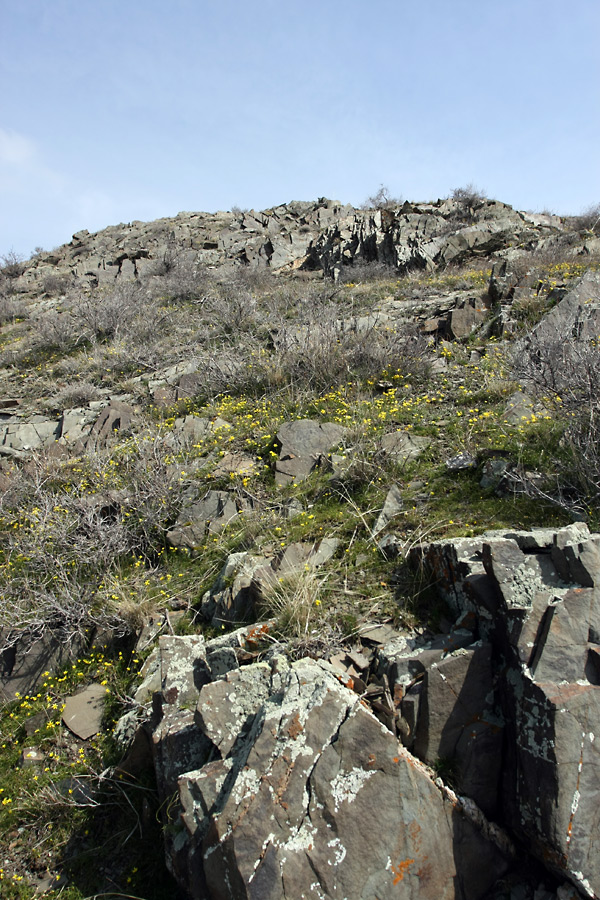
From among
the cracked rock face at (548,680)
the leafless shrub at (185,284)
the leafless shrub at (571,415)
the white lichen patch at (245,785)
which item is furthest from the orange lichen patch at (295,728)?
the leafless shrub at (185,284)

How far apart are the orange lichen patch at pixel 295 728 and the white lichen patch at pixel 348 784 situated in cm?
22

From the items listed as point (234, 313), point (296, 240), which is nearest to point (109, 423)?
point (234, 313)

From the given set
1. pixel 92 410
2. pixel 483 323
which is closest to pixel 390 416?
pixel 483 323

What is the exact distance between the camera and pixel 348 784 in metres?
1.97

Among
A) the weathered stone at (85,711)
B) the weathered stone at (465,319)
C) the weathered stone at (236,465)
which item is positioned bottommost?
the weathered stone at (85,711)

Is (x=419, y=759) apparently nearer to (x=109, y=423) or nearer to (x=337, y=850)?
(x=337, y=850)

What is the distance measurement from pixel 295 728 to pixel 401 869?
0.61 metres

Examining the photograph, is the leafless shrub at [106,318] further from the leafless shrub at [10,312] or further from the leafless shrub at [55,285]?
the leafless shrub at [55,285]

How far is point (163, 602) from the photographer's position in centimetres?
399

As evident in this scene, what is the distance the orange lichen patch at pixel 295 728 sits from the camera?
81.4 inches

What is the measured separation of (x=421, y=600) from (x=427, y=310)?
7506mm

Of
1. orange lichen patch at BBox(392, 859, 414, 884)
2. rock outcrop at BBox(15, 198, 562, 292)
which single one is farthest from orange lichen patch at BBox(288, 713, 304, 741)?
rock outcrop at BBox(15, 198, 562, 292)

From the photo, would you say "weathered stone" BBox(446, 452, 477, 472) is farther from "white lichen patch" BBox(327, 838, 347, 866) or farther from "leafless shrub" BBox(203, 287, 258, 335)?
"leafless shrub" BBox(203, 287, 258, 335)

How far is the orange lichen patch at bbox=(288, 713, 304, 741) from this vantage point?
81.4 inches
